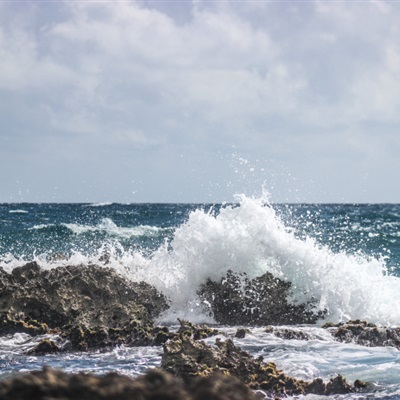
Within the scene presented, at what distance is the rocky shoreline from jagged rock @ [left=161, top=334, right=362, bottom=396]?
10 millimetres

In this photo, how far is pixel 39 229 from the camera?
34875 mm

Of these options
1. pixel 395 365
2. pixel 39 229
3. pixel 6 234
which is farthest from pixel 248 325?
pixel 39 229

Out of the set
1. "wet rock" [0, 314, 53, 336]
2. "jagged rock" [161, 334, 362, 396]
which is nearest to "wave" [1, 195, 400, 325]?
"wet rock" [0, 314, 53, 336]

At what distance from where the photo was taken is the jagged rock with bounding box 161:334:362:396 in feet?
21.8

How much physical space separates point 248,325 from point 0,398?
30.0 feet

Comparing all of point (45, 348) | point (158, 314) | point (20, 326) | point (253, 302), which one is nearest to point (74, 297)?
point (20, 326)

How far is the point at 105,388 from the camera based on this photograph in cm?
221

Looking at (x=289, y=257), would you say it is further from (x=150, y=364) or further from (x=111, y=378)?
(x=111, y=378)

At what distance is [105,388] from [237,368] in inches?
195

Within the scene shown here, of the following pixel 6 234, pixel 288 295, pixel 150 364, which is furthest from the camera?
pixel 6 234

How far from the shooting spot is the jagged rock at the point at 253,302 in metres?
11.5

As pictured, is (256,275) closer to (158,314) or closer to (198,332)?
(158,314)

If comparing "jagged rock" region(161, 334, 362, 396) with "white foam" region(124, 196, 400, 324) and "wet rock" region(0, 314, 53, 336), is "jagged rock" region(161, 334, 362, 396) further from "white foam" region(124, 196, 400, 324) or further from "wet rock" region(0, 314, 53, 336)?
"white foam" region(124, 196, 400, 324)

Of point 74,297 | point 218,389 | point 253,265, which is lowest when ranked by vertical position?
point 74,297
